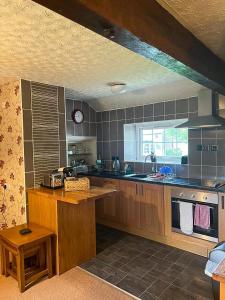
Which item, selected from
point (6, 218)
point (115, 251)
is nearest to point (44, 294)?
point (115, 251)

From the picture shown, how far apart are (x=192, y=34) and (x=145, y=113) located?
6.84 feet

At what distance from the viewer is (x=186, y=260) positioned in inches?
95.7

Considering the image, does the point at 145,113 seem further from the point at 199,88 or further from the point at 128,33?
the point at 128,33

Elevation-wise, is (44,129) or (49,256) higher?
(44,129)

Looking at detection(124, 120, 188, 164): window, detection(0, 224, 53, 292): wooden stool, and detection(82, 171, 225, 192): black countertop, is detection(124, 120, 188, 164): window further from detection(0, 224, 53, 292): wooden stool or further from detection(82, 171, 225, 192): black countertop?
detection(0, 224, 53, 292): wooden stool

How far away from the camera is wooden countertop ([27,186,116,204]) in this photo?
207 cm

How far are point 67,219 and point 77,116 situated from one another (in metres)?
1.89

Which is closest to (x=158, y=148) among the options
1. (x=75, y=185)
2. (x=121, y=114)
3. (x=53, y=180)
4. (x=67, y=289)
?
(x=121, y=114)

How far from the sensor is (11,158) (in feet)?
8.66

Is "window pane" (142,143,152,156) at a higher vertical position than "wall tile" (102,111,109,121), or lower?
lower

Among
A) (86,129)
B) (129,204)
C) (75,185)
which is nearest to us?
(75,185)

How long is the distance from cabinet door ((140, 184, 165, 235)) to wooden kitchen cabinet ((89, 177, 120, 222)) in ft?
1.49

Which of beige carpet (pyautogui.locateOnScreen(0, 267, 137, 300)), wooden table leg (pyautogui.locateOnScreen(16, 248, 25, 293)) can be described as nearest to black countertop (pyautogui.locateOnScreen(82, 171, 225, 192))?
beige carpet (pyautogui.locateOnScreen(0, 267, 137, 300))

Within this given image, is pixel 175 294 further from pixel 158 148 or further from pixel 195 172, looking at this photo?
pixel 158 148
